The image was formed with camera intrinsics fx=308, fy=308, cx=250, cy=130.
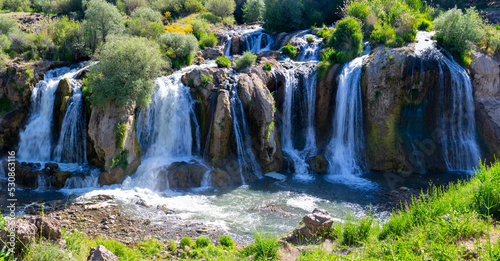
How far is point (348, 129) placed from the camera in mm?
18094

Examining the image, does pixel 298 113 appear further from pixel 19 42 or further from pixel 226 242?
pixel 19 42

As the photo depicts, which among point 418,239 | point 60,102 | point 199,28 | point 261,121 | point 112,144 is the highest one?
point 199,28

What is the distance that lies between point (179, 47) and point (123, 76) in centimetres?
685

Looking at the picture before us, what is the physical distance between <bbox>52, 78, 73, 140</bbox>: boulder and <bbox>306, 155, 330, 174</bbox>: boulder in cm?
1392

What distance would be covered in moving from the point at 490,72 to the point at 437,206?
609 inches

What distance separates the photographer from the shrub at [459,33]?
18094 mm

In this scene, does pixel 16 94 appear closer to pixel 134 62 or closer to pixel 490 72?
pixel 134 62

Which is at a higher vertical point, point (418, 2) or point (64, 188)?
point (418, 2)

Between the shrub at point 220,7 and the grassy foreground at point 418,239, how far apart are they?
30532 mm

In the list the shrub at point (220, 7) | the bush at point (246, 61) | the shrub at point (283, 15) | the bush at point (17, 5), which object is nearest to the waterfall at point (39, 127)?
the bush at point (246, 61)

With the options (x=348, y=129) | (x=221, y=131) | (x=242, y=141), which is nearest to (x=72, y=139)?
(x=221, y=131)

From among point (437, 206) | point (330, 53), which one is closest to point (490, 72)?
point (330, 53)

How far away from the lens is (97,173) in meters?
14.9

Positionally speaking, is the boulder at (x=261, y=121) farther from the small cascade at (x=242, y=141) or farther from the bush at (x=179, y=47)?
the bush at (x=179, y=47)
